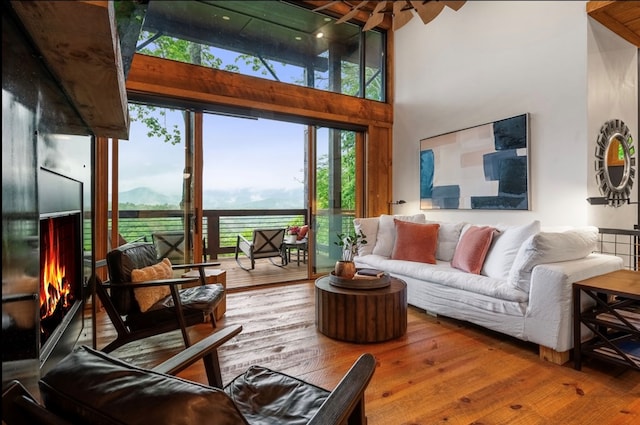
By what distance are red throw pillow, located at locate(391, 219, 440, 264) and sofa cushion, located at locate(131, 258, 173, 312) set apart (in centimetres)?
238

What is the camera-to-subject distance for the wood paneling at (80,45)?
0.76 metres

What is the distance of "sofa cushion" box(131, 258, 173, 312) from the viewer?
2273mm

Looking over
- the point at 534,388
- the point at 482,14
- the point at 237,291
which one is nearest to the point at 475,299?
the point at 534,388

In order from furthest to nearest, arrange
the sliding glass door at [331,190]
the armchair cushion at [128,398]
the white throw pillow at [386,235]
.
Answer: the sliding glass door at [331,190] < the white throw pillow at [386,235] < the armchair cushion at [128,398]

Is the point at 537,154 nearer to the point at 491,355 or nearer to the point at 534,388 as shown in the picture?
the point at 491,355

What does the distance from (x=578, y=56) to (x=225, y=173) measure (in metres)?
6.02

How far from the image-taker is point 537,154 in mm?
3441

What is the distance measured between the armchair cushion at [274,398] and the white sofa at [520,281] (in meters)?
1.80

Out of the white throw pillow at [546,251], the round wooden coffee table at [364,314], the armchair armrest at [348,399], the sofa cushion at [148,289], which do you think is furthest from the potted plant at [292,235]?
the armchair armrest at [348,399]

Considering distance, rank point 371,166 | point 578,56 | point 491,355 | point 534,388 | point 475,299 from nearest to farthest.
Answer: point 534,388
point 491,355
point 475,299
point 578,56
point 371,166

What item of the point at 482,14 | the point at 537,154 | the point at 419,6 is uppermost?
the point at 482,14

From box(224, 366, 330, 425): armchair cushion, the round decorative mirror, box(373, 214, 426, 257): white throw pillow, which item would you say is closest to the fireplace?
box(224, 366, 330, 425): armchair cushion

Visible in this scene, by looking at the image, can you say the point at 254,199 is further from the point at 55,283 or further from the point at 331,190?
the point at 55,283

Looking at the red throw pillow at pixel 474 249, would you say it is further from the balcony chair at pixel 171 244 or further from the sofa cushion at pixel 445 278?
the balcony chair at pixel 171 244
